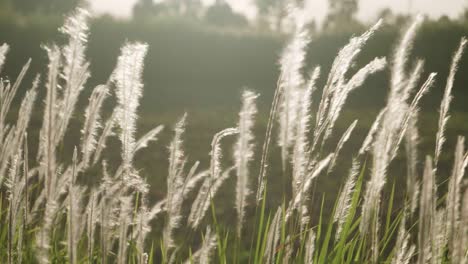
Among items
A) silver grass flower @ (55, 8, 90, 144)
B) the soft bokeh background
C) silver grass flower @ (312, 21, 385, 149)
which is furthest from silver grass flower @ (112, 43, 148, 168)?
the soft bokeh background

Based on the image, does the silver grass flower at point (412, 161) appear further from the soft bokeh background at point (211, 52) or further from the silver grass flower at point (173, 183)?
the soft bokeh background at point (211, 52)

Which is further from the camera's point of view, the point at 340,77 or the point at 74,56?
the point at 340,77

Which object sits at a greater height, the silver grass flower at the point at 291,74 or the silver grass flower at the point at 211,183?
the silver grass flower at the point at 291,74

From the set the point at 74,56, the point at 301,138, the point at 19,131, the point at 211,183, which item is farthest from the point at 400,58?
the point at 19,131

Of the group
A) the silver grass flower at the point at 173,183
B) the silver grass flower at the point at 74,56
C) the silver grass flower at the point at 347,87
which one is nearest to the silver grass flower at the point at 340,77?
the silver grass flower at the point at 347,87

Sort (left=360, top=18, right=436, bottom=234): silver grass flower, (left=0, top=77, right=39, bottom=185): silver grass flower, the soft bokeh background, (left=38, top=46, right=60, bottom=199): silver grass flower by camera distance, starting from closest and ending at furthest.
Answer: (left=38, top=46, right=60, bottom=199): silver grass flower, (left=360, top=18, right=436, bottom=234): silver grass flower, (left=0, top=77, right=39, bottom=185): silver grass flower, the soft bokeh background

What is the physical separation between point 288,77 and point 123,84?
27 centimetres

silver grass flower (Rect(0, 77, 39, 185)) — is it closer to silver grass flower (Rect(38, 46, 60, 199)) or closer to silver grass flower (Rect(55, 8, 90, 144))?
silver grass flower (Rect(55, 8, 90, 144))

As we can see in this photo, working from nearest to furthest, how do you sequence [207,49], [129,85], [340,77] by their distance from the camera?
[129,85] → [340,77] → [207,49]

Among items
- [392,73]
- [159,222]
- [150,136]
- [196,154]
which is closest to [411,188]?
[392,73]

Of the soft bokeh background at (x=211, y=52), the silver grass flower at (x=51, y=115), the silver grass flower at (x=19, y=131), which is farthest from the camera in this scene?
the soft bokeh background at (x=211, y=52)

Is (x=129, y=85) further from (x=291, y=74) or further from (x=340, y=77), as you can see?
(x=340, y=77)

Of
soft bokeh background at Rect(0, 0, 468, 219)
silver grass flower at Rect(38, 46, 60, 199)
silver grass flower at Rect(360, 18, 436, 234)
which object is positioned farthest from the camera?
soft bokeh background at Rect(0, 0, 468, 219)

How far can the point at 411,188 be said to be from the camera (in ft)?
3.18
